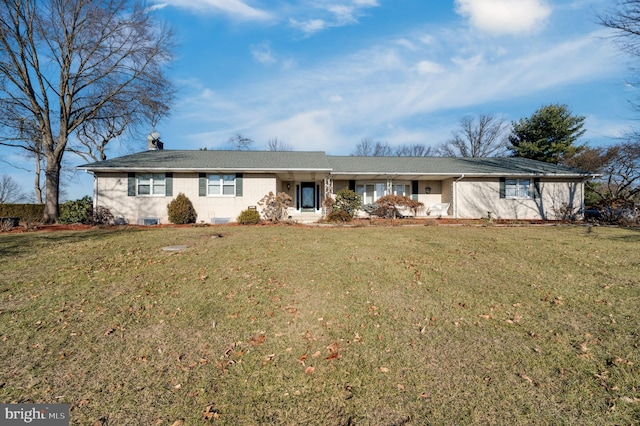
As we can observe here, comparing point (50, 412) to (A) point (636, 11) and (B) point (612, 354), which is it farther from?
(A) point (636, 11)

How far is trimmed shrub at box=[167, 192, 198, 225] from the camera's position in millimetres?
15133

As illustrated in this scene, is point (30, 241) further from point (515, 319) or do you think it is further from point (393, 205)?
point (393, 205)

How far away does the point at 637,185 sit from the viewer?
77.3 feet

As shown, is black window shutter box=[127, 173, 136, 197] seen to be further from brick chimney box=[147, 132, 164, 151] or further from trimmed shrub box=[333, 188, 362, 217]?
trimmed shrub box=[333, 188, 362, 217]

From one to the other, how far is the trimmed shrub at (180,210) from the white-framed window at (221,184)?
1.32 meters

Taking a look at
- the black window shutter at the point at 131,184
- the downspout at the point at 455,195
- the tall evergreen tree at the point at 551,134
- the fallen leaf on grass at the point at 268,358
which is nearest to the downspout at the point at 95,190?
the black window shutter at the point at 131,184

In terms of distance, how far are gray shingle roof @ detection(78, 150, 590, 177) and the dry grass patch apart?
9149 millimetres

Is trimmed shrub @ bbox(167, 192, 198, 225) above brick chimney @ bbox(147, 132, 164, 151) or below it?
below

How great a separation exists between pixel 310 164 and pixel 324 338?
13541 millimetres

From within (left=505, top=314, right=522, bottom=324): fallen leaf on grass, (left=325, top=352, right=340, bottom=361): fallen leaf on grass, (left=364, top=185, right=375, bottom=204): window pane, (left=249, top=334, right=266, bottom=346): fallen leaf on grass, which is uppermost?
(left=364, top=185, right=375, bottom=204): window pane

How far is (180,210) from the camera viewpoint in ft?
49.7

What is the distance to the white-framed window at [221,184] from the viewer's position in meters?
→ 16.1

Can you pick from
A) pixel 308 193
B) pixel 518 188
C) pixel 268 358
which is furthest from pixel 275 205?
pixel 518 188

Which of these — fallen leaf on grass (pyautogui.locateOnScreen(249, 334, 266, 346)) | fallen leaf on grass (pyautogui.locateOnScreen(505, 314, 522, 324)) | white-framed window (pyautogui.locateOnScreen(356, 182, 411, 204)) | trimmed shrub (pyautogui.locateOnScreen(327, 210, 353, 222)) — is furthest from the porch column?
fallen leaf on grass (pyautogui.locateOnScreen(249, 334, 266, 346))
